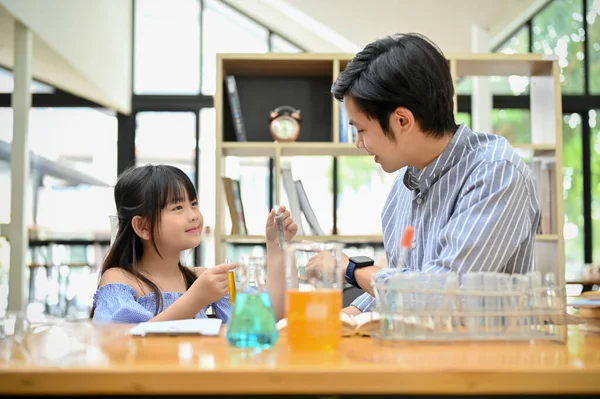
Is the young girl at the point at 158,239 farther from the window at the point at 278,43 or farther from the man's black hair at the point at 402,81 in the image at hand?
the window at the point at 278,43

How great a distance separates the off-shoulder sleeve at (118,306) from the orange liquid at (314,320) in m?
0.71

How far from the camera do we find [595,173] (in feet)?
19.6

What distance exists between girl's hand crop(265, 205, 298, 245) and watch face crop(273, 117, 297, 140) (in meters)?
1.62

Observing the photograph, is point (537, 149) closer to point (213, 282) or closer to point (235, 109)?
point (235, 109)

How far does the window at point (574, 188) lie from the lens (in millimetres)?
5949

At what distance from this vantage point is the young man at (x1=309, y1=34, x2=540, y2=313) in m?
1.47

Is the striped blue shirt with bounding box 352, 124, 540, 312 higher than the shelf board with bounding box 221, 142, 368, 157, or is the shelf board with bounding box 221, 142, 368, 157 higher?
the shelf board with bounding box 221, 142, 368, 157

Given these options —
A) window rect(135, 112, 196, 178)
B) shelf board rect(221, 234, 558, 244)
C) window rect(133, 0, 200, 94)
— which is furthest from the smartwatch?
window rect(133, 0, 200, 94)

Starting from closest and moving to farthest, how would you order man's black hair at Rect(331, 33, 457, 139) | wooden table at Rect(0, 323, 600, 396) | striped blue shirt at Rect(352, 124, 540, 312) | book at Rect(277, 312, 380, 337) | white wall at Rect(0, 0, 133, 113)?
wooden table at Rect(0, 323, 600, 396) < book at Rect(277, 312, 380, 337) < striped blue shirt at Rect(352, 124, 540, 312) < man's black hair at Rect(331, 33, 457, 139) < white wall at Rect(0, 0, 133, 113)

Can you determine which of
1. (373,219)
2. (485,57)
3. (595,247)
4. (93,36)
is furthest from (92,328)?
(595,247)

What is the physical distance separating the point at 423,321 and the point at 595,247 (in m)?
5.37

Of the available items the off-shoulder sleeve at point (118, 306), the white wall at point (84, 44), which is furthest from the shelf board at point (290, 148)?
the off-shoulder sleeve at point (118, 306)

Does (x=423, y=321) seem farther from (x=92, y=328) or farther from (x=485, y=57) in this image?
(x=485, y=57)

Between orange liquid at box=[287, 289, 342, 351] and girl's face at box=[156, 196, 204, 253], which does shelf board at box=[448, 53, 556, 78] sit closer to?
girl's face at box=[156, 196, 204, 253]
